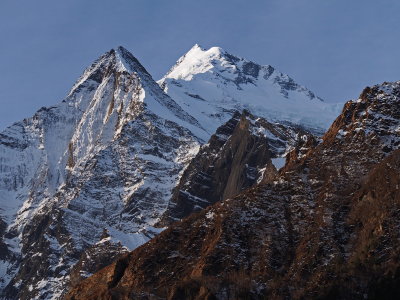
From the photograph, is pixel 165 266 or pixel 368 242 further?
pixel 165 266

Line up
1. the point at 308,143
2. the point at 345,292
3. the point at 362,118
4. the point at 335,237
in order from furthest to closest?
the point at 308,143 → the point at 362,118 → the point at 335,237 → the point at 345,292

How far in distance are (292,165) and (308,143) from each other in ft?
25.5

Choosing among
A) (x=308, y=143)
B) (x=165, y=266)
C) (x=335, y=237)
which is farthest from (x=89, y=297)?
(x=308, y=143)

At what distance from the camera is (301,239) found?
11525 cm

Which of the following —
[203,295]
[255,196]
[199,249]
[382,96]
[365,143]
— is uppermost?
Answer: [382,96]

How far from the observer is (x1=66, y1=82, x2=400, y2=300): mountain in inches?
4213

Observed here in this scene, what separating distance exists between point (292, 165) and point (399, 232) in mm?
26194

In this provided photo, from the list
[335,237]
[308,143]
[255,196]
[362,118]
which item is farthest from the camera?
[308,143]

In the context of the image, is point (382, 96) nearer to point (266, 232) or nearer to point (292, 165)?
point (292, 165)

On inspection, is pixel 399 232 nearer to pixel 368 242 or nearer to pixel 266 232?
pixel 368 242

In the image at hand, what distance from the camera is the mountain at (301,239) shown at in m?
107

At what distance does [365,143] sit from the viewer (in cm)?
12669

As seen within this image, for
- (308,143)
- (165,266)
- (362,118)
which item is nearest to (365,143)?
(362,118)

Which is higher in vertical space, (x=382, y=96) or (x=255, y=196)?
(x=382, y=96)
